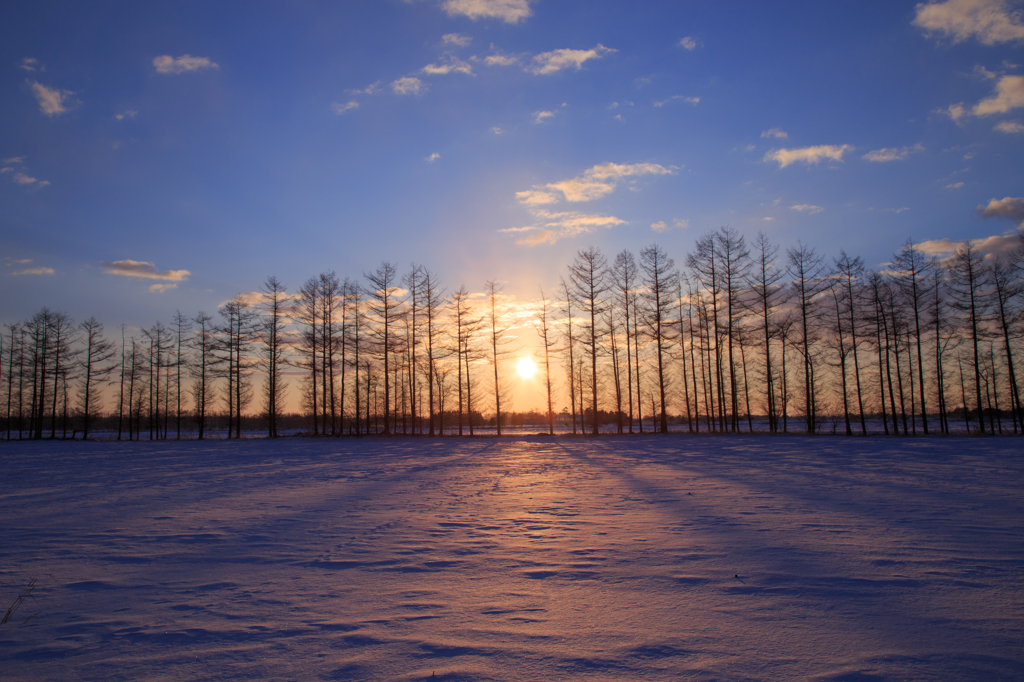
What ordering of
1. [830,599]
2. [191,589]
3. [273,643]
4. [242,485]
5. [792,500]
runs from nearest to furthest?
[273,643]
[830,599]
[191,589]
[792,500]
[242,485]

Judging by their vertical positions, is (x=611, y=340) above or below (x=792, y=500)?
above

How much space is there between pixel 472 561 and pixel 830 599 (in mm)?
3315

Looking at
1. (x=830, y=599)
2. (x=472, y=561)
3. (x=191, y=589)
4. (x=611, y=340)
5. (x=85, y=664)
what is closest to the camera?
(x=85, y=664)

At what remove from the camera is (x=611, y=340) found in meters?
31.9

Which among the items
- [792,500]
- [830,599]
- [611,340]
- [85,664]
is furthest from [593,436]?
[85,664]

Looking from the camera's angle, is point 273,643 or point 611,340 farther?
point 611,340

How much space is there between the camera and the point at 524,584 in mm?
4352

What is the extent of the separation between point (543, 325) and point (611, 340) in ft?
16.1

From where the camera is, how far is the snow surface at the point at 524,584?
2930 millimetres

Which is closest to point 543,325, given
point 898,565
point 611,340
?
point 611,340

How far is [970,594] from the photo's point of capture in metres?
3.85

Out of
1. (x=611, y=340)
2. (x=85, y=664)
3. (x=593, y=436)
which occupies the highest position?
(x=611, y=340)

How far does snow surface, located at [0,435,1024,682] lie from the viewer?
2.93m

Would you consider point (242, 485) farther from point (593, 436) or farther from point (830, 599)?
point (593, 436)
